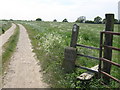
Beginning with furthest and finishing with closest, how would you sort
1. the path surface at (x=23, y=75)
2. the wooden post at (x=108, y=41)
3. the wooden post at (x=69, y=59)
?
the wooden post at (x=69, y=59) < the path surface at (x=23, y=75) < the wooden post at (x=108, y=41)

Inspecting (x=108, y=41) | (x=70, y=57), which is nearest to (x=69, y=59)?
(x=70, y=57)

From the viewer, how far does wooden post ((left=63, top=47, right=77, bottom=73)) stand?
29.6 feet

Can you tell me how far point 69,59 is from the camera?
30.1 feet

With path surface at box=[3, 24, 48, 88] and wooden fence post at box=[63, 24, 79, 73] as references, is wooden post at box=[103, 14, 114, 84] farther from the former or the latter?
path surface at box=[3, 24, 48, 88]

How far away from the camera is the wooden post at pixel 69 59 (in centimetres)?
902

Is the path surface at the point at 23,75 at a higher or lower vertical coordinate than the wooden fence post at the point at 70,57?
lower

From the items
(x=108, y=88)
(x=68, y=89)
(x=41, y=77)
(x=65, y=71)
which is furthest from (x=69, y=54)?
(x=108, y=88)

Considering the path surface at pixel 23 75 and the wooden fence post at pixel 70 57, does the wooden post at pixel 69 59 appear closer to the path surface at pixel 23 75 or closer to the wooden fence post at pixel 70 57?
the wooden fence post at pixel 70 57

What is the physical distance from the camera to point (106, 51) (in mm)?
7766

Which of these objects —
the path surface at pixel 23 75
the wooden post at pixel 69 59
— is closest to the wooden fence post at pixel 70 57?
the wooden post at pixel 69 59

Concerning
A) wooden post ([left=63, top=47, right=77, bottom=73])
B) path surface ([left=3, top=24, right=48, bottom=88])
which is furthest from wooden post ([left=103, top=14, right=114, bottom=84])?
path surface ([left=3, top=24, right=48, bottom=88])

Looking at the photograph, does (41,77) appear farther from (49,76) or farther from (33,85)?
(33,85)

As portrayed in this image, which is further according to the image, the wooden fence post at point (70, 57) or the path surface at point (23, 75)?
the wooden fence post at point (70, 57)

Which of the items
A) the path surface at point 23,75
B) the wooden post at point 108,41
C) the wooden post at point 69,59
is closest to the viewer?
the wooden post at point 108,41
